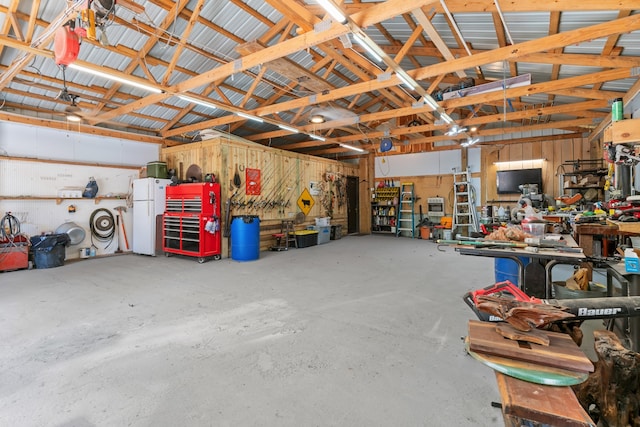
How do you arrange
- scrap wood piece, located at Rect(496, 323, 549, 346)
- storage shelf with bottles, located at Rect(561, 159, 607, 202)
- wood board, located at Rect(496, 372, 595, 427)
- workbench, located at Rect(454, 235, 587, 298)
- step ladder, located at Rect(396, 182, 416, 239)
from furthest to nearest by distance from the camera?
step ladder, located at Rect(396, 182, 416, 239) < storage shelf with bottles, located at Rect(561, 159, 607, 202) < workbench, located at Rect(454, 235, 587, 298) < scrap wood piece, located at Rect(496, 323, 549, 346) < wood board, located at Rect(496, 372, 595, 427)

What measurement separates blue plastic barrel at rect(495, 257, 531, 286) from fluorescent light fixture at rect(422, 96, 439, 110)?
341 centimetres

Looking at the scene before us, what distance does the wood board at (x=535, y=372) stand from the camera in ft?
3.27

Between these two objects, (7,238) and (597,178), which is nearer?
(7,238)

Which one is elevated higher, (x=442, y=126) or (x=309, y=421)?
(x=442, y=126)

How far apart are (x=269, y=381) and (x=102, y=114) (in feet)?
24.4

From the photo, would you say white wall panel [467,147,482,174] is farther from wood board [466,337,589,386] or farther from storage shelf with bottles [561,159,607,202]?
wood board [466,337,589,386]

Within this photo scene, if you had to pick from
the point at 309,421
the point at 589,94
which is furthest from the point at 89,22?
the point at 589,94

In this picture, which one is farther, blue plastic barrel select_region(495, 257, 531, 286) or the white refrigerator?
the white refrigerator

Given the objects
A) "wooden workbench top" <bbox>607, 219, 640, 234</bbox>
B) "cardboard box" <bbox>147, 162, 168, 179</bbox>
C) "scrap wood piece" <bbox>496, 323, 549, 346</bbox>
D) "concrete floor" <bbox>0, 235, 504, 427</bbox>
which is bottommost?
"concrete floor" <bbox>0, 235, 504, 427</bbox>

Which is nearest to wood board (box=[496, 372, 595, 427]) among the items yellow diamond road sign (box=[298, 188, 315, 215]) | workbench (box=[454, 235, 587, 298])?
workbench (box=[454, 235, 587, 298])

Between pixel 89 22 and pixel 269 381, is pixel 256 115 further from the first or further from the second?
pixel 269 381

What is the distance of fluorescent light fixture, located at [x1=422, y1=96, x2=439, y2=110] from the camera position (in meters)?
5.63

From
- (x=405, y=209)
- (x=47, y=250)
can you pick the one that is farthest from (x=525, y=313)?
(x=405, y=209)

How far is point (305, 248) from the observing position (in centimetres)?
855
